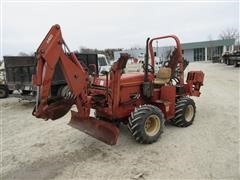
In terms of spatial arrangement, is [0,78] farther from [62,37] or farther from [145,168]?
[145,168]

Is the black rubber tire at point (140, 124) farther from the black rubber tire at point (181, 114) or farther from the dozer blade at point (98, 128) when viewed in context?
the black rubber tire at point (181, 114)

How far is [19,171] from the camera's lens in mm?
3963

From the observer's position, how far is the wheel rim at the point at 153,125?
187 inches

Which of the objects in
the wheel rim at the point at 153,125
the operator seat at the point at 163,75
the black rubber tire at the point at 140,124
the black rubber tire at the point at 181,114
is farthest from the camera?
the operator seat at the point at 163,75

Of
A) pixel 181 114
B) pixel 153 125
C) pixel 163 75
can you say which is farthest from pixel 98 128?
pixel 163 75

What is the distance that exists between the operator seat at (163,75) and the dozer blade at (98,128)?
5.68 ft

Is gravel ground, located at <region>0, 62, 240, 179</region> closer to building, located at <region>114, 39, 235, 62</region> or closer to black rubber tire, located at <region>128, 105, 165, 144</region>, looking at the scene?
black rubber tire, located at <region>128, 105, 165, 144</region>

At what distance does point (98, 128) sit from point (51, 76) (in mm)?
1355

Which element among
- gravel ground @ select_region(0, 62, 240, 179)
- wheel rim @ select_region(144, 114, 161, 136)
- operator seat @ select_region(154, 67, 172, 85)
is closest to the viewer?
gravel ground @ select_region(0, 62, 240, 179)

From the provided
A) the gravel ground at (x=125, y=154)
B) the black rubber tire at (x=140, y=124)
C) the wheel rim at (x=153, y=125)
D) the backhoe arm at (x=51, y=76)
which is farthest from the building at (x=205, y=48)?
the backhoe arm at (x=51, y=76)

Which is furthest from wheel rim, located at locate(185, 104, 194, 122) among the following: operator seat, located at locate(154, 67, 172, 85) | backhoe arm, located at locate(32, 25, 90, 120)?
backhoe arm, located at locate(32, 25, 90, 120)

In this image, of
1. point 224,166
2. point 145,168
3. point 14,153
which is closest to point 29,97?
point 14,153

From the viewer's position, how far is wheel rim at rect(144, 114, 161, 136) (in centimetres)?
474

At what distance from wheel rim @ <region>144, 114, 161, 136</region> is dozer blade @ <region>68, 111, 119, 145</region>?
28.0 inches
